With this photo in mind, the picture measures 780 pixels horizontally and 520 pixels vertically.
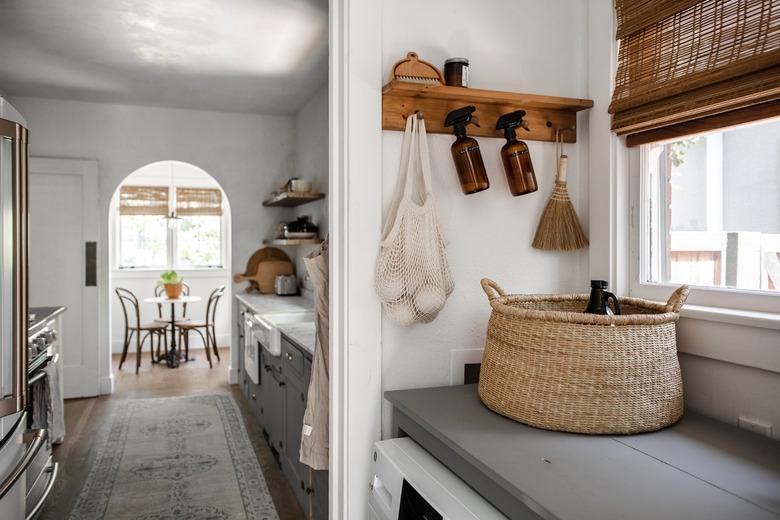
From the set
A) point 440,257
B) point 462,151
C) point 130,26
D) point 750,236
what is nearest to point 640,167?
point 750,236

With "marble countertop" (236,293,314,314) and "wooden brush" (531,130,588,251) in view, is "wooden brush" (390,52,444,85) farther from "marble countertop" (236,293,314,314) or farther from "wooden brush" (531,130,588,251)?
"marble countertop" (236,293,314,314)

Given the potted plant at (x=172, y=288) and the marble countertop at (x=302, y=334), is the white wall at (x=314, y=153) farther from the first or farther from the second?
the marble countertop at (x=302, y=334)

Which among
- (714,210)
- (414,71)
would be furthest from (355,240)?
(714,210)

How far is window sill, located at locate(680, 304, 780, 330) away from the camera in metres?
1.20

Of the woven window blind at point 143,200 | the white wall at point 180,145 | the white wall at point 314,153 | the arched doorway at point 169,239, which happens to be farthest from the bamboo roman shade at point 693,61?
the woven window blind at point 143,200

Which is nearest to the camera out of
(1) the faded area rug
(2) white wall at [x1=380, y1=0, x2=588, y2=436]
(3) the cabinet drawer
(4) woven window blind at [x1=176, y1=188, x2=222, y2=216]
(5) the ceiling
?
(2) white wall at [x1=380, y1=0, x2=588, y2=436]

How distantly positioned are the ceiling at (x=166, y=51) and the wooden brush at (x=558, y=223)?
76.2 inches

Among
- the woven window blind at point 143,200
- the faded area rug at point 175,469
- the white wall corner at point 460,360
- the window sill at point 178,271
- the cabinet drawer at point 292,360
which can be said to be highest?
the woven window blind at point 143,200

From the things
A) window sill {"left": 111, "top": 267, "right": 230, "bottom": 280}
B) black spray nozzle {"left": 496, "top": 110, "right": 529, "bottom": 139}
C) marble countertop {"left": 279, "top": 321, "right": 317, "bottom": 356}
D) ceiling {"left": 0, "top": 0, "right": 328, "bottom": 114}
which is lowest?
marble countertop {"left": 279, "top": 321, "right": 317, "bottom": 356}

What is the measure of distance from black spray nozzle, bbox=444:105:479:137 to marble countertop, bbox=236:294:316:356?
1.27 m

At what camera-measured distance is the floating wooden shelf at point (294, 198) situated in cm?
453

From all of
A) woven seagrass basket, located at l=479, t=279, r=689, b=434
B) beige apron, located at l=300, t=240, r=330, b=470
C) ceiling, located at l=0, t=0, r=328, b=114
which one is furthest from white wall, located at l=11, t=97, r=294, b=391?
woven seagrass basket, located at l=479, t=279, r=689, b=434

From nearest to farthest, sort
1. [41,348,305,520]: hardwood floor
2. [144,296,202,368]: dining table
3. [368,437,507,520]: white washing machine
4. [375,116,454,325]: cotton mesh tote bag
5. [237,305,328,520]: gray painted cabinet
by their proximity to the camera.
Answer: [368,437,507,520]: white washing machine
[375,116,454,325]: cotton mesh tote bag
[237,305,328,520]: gray painted cabinet
[41,348,305,520]: hardwood floor
[144,296,202,368]: dining table

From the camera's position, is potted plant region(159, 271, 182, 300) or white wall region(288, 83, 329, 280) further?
potted plant region(159, 271, 182, 300)
